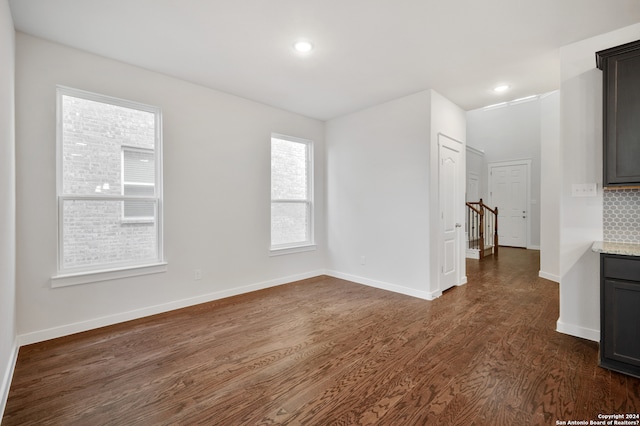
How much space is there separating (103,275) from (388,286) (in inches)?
138

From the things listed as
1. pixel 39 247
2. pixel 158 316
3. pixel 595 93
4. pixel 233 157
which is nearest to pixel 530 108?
pixel 595 93

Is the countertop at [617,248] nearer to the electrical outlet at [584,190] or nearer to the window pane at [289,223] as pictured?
the electrical outlet at [584,190]

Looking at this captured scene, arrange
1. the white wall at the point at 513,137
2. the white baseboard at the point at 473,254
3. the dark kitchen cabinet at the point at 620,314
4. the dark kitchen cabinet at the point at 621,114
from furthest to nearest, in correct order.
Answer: the white wall at the point at 513,137, the white baseboard at the point at 473,254, the dark kitchen cabinet at the point at 621,114, the dark kitchen cabinet at the point at 620,314

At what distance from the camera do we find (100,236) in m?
3.06

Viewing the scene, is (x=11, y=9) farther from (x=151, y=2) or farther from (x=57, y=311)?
(x=57, y=311)

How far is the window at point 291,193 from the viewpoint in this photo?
4.69 m

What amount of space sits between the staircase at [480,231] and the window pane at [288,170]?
4.33 metres

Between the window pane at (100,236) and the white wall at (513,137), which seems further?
the white wall at (513,137)

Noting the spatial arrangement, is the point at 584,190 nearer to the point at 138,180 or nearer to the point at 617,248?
the point at 617,248

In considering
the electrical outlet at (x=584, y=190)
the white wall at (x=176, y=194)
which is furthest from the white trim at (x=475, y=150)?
the electrical outlet at (x=584, y=190)

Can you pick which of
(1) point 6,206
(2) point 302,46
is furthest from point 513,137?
(1) point 6,206

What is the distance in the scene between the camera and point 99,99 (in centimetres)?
304

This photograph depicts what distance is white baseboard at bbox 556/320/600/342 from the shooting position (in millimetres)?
2646

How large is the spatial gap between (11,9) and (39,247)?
1.96 metres
